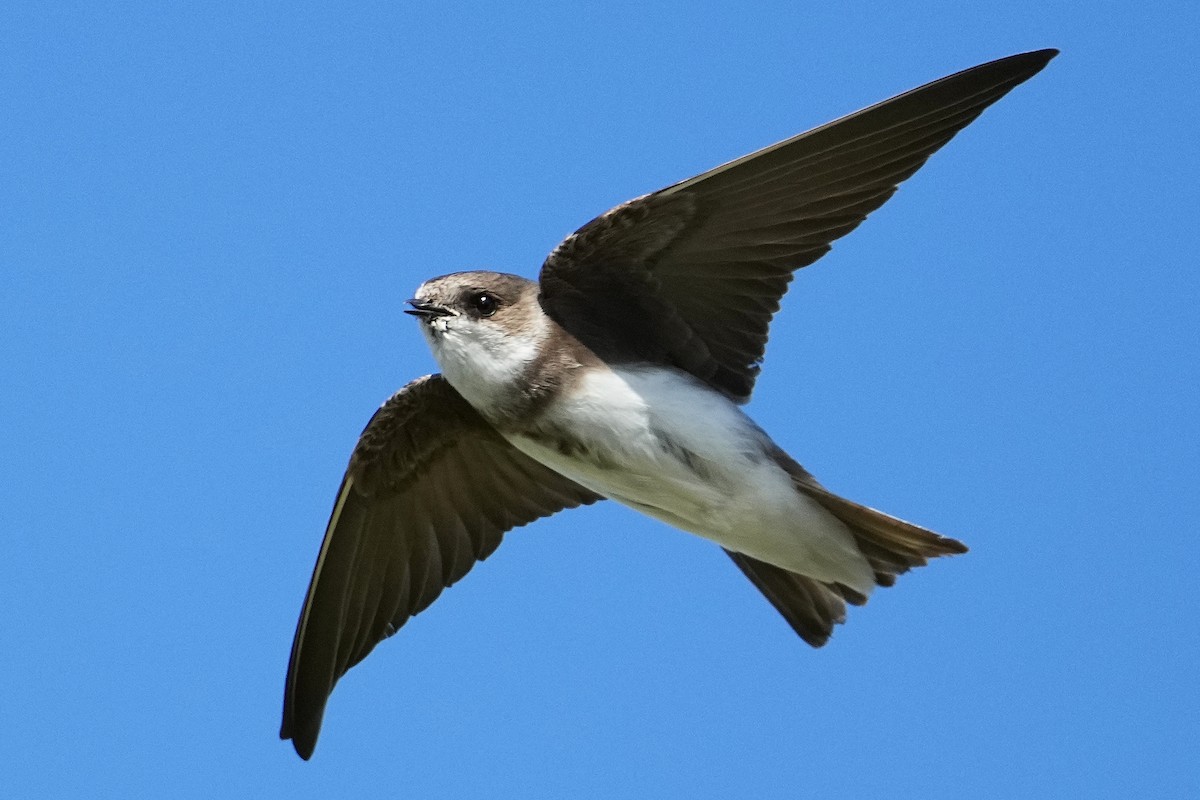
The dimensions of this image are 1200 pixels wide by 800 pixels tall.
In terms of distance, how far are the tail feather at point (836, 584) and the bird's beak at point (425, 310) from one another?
4.69ft

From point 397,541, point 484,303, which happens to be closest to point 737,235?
point 484,303

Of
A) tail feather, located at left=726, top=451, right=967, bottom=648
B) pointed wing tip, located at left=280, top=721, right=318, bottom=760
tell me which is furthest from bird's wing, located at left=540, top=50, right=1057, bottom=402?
pointed wing tip, located at left=280, top=721, right=318, bottom=760

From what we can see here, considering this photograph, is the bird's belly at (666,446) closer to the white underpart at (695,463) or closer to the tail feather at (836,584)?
the white underpart at (695,463)

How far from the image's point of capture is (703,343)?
7039mm

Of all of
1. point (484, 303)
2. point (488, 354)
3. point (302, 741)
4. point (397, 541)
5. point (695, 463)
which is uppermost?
point (484, 303)

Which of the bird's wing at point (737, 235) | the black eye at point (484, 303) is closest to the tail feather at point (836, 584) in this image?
the bird's wing at point (737, 235)

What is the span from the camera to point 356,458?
766 cm

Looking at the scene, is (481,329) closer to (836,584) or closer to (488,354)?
(488,354)

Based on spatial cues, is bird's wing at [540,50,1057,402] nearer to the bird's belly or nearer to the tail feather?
the bird's belly

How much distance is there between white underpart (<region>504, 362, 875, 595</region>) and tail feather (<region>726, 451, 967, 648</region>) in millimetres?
51

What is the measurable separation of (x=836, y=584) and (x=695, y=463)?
2.93 ft

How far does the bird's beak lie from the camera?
6.77 m

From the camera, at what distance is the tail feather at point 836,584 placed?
6.62m

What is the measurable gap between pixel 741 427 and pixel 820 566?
0.63 m
